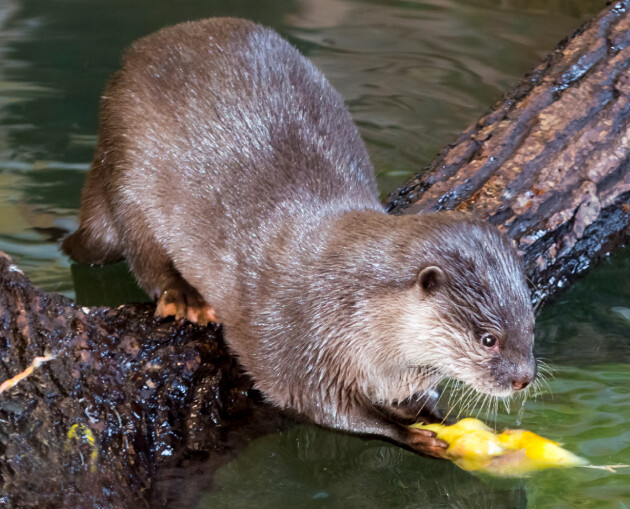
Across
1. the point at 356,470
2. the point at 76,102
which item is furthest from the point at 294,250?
the point at 76,102

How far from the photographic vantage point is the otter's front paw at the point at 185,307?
8.29 ft

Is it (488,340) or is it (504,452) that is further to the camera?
(504,452)

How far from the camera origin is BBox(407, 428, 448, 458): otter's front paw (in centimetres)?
238

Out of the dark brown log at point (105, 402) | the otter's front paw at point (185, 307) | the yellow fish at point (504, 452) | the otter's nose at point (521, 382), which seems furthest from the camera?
the otter's front paw at point (185, 307)

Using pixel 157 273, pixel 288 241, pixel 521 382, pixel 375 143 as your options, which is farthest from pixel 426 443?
pixel 375 143

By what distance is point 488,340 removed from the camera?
2160mm

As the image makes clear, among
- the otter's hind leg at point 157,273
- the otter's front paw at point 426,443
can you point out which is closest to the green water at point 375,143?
the otter's front paw at point 426,443

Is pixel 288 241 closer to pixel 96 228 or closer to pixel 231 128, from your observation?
pixel 231 128

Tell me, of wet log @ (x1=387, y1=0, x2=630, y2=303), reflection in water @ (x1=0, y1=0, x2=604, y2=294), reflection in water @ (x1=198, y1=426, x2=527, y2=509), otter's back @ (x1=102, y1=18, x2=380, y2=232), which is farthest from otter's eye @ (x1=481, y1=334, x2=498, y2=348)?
reflection in water @ (x1=0, y1=0, x2=604, y2=294)

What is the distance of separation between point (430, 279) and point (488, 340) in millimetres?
193

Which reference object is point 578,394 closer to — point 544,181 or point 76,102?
point 544,181

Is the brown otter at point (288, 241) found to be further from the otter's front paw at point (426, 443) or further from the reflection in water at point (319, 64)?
the reflection in water at point (319, 64)

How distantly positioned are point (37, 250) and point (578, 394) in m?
2.08

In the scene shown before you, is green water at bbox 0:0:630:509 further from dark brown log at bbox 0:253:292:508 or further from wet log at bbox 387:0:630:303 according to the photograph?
wet log at bbox 387:0:630:303
